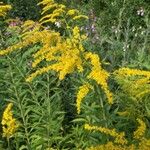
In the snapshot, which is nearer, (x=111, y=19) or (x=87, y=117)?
(x=87, y=117)

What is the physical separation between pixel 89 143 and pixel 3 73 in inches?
63.0

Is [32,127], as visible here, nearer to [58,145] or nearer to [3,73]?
[58,145]

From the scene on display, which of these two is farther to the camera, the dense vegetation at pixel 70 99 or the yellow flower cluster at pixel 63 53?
the dense vegetation at pixel 70 99

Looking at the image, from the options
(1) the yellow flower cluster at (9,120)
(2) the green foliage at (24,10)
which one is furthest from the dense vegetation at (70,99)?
(2) the green foliage at (24,10)

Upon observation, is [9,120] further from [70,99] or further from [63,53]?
[70,99]

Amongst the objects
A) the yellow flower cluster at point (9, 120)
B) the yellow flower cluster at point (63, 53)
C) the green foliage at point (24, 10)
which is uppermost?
the yellow flower cluster at point (63, 53)

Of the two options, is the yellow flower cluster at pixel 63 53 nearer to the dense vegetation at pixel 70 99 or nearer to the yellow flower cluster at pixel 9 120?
the dense vegetation at pixel 70 99

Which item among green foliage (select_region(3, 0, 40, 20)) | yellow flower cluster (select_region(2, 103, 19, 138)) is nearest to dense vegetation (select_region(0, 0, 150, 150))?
yellow flower cluster (select_region(2, 103, 19, 138))

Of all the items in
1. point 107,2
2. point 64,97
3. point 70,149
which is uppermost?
point 107,2

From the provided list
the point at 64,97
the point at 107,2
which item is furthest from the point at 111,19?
the point at 64,97

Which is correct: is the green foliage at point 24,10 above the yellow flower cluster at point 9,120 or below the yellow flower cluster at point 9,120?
above

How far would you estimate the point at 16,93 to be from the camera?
5.07 metres

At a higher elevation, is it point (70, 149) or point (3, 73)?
point (3, 73)

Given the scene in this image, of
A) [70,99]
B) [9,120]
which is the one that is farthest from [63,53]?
[70,99]
